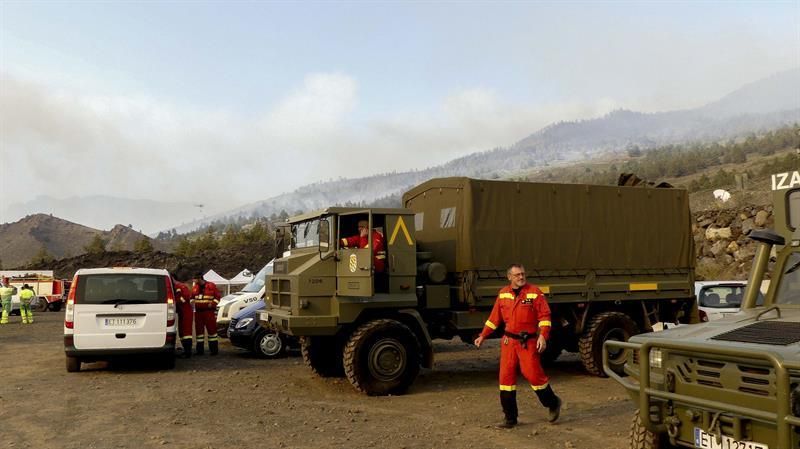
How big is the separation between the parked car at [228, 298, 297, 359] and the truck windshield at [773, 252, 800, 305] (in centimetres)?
934

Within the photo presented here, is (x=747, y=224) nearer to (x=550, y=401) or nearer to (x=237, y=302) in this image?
(x=237, y=302)

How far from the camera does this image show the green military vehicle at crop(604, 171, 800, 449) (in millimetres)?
3811

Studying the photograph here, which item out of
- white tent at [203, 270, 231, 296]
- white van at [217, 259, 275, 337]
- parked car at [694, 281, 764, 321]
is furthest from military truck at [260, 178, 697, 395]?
white tent at [203, 270, 231, 296]

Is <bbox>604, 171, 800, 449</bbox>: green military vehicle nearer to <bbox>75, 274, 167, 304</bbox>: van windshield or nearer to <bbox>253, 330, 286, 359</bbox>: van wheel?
<bbox>75, 274, 167, 304</bbox>: van windshield

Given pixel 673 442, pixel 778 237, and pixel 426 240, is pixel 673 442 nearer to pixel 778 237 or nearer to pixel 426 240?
pixel 778 237

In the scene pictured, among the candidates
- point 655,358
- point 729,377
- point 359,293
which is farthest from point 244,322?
point 729,377

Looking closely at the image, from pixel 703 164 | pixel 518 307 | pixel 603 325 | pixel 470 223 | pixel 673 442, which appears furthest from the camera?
pixel 703 164

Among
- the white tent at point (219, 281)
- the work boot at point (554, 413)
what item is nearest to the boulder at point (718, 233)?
the work boot at point (554, 413)

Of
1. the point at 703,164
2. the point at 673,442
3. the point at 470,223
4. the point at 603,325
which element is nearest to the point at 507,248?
the point at 470,223

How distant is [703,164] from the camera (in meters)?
80.5

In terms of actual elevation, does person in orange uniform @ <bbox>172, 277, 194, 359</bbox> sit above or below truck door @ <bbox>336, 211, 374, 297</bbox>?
below

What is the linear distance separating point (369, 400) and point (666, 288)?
216 inches

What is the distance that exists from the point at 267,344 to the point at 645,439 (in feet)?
30.7

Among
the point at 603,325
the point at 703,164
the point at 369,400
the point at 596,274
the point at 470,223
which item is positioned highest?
the point at 703,164
